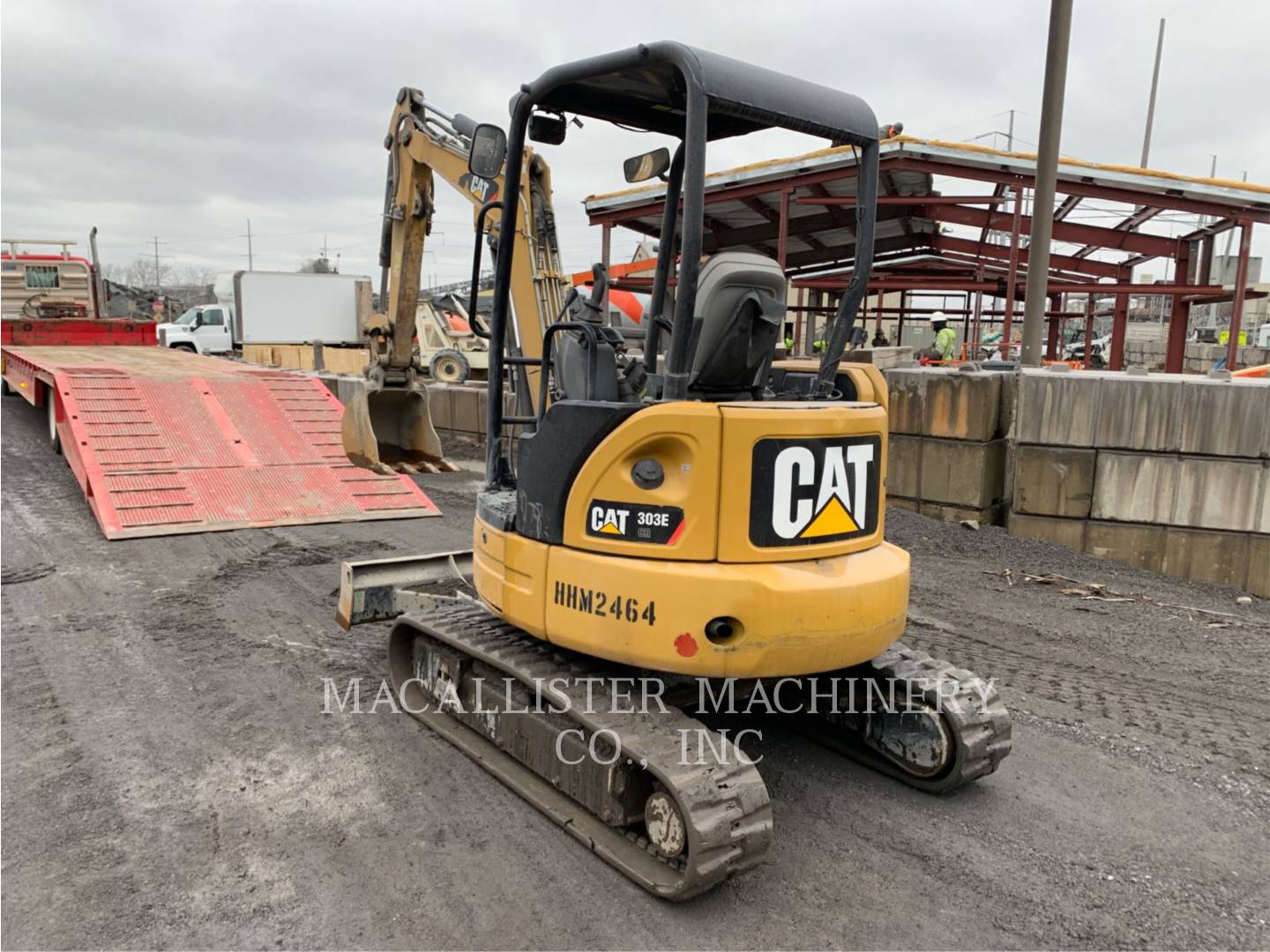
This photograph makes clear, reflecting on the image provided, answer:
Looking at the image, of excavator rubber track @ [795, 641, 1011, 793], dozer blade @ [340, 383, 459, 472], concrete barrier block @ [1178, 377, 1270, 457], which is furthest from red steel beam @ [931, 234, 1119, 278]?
excavator rubber track @ [795, 641, 1011, 793]

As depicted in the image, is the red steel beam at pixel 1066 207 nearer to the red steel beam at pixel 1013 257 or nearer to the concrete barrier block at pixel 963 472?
the red steel beam at pixel 1013 257

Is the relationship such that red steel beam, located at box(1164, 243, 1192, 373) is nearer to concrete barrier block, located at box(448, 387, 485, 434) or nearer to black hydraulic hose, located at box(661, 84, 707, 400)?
concrete barrier block, located at box(448, 387, 485, 434)

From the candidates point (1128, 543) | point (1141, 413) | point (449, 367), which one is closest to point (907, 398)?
point (1141, 413)

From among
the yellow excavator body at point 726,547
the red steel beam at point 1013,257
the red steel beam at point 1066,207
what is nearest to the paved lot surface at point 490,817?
the yellow excavator body at point 726,547

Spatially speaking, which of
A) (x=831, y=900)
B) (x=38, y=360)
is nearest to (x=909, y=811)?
(x=831, y=900)

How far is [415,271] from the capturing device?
713 cm

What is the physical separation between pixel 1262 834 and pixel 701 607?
257cm

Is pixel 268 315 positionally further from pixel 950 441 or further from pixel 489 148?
pixel 489 148

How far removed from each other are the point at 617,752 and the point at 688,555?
0.76m

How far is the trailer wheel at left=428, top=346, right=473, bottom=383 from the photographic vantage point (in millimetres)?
19703

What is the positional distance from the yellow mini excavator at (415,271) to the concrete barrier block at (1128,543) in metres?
5.54

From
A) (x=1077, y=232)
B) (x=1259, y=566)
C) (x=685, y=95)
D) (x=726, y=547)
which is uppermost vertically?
(x=1077, y=232)

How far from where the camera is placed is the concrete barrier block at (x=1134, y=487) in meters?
8.15

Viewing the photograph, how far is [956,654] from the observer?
5.69 m
